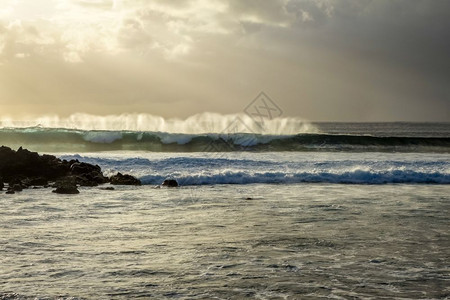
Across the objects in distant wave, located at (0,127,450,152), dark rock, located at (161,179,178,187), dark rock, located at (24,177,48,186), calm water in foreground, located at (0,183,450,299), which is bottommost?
calm water in foreground, located at (0,183,450,299)

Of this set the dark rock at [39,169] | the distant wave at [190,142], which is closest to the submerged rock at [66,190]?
the dark rock at [39,169]

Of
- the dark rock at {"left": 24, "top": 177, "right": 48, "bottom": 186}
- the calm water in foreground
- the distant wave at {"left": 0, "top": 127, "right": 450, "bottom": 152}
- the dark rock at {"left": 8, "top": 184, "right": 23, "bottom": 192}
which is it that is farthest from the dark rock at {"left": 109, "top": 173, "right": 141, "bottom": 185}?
the distant wave at {"left": 0, "top": 127, "right": 450, "bottom": 152}

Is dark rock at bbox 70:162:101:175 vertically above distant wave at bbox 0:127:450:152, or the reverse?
distant wave at bbox 0:127:450:152

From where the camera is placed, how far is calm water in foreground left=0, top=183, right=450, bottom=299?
682cm

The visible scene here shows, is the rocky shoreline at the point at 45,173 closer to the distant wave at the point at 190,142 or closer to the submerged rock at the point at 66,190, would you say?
the submerged rock at the point at 66,190

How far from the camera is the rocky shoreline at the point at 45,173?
19.6 meters

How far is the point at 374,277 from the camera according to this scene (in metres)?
7.34

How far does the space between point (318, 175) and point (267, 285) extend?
620 inches

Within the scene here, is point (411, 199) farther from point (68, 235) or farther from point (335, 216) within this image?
point (68, 235)

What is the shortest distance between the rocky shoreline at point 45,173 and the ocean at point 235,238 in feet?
4.61

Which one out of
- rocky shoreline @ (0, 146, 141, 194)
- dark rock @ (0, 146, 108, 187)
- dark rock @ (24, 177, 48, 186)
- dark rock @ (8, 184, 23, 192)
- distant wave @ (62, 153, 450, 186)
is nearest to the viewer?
dark rock @ (8, 184, 23, 192)

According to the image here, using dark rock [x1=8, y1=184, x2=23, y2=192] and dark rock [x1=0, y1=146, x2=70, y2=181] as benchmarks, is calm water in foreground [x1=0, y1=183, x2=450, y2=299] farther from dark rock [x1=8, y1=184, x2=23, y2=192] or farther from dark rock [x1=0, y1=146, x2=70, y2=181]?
dark rock [x1=0, y1=146, x2=70, y2=181]

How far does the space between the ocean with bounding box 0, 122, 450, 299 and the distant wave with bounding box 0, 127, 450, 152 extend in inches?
765

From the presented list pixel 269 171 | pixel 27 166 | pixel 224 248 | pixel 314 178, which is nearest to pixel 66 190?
pixel 27 166
